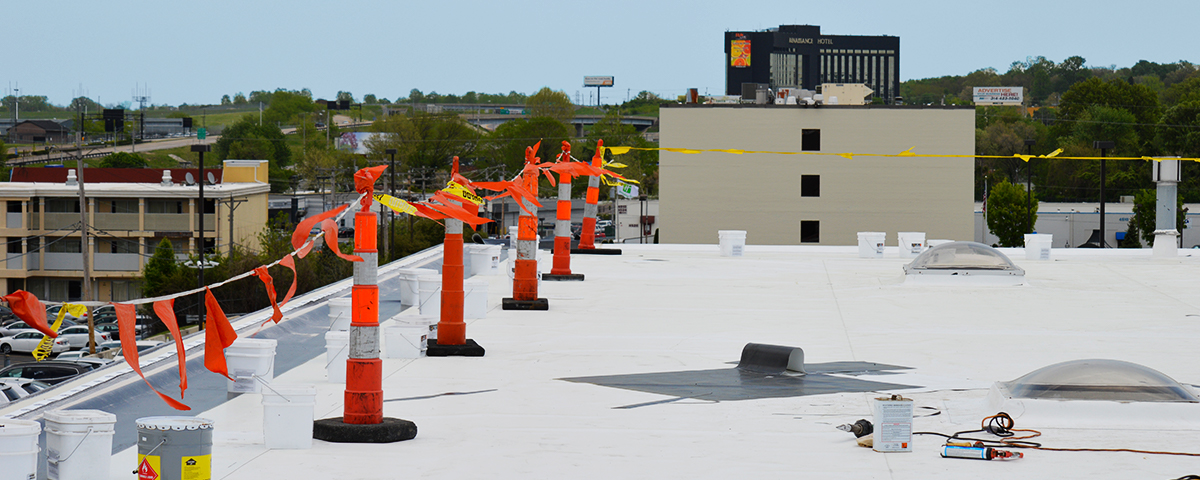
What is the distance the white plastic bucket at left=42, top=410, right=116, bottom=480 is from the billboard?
181742mm

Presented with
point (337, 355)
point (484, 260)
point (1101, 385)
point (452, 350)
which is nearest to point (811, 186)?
point (484, 260)

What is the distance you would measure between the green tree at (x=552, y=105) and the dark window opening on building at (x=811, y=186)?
10664cm

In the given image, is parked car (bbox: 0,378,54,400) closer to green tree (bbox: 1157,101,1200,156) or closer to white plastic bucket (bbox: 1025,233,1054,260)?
white plastic bucket (bbox: 1025,233,1054,260)

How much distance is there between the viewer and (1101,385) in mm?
10539

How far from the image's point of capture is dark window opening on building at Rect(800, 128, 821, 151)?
6194cm

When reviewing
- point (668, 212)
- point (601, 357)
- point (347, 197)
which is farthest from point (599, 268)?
point (347, 197)

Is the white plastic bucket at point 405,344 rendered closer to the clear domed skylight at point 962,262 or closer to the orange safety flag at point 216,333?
the orange safety flag at point 216,333

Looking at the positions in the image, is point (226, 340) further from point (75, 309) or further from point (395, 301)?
point (395, 301)

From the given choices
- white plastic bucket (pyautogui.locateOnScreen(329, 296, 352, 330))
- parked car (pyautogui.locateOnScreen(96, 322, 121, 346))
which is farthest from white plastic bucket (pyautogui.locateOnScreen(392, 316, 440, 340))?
parked car (pyautogui.locateOnScreen(96, 322, 121, 346))

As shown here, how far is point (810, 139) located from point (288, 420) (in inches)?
2181

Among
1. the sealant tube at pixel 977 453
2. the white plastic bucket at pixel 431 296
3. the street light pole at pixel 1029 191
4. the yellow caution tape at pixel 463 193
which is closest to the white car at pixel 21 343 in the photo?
the white plastic bucket at pixel 431 296

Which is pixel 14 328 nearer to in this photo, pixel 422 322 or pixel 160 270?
pixel 160 270

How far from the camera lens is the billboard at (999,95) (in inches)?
7008

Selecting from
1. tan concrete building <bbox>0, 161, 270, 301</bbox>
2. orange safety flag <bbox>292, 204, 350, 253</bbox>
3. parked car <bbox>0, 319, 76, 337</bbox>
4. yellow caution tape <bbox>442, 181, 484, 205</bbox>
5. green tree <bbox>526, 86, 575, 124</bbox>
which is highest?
green tree <bbox>526, 86, 575, 124</bbox>
